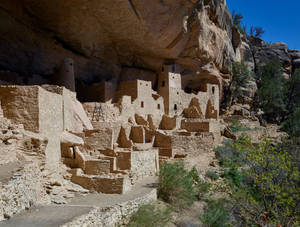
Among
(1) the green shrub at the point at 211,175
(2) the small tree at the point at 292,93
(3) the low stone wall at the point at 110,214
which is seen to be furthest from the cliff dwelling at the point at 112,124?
(2) the small tree at the point at 292,93

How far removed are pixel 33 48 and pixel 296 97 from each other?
27582 millimetres

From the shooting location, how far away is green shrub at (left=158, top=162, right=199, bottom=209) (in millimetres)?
9875

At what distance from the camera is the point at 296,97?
1282 inches

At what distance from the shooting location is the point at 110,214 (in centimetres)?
685

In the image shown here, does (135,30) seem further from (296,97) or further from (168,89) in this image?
(296,97)

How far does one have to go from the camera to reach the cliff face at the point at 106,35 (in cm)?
1532

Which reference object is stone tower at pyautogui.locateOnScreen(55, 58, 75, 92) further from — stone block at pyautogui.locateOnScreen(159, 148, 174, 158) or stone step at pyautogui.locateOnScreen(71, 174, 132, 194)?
stone step at pyautogui.locateOnScreen(71, 174, 132, 194)

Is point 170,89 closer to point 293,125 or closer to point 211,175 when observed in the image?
point 211,175

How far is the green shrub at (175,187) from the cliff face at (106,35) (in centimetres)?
906

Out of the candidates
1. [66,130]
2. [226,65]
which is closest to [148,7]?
[66,130]

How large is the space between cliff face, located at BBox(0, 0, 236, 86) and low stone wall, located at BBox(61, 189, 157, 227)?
10.4 meters

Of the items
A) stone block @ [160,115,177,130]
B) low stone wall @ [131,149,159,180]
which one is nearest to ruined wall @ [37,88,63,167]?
low stone wall @ [131,149,159,180]

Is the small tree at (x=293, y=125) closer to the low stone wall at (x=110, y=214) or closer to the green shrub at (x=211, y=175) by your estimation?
the green shrub at (x=211, y=175)


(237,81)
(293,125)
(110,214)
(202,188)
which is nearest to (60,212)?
(110,214)
